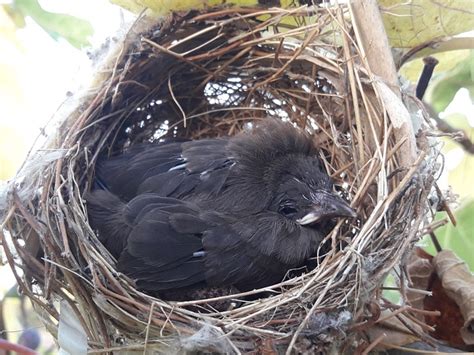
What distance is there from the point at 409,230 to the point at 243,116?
2.16 feet

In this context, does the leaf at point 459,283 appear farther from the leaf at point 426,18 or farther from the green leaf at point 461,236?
the leaf at point 426,18

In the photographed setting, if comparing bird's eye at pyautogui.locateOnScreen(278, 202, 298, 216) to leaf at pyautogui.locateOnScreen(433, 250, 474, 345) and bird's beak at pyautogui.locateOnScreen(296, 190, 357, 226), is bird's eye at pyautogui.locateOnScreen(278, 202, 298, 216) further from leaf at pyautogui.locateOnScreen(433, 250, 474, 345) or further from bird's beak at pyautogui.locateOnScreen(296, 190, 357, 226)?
leaf at pyautogui.locateOnScreen(433, 250, 474, 345)

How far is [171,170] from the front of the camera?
57.4 inches

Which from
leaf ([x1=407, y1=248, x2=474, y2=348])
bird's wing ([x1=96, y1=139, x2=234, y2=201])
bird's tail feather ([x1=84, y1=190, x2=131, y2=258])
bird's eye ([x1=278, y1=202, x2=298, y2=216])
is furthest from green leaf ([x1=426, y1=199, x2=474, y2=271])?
bird's tail feather ([x1=84, y1=190, x2=131, y2=258])

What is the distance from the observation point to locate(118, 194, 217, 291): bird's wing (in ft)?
4.17

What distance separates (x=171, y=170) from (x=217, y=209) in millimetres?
140

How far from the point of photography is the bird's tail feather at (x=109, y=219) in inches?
53.2

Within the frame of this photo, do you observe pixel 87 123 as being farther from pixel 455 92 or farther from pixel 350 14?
pixel 455 92

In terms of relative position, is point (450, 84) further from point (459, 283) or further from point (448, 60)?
point (459, 283)

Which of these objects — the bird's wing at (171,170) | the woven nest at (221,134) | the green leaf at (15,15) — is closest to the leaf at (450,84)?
the woven nest at (221,134)

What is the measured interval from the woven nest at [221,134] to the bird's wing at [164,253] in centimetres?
5

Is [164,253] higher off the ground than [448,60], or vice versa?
[448,60]

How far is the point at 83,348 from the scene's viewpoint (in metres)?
1.15

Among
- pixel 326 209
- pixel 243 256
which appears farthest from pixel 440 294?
pixel 243 256
